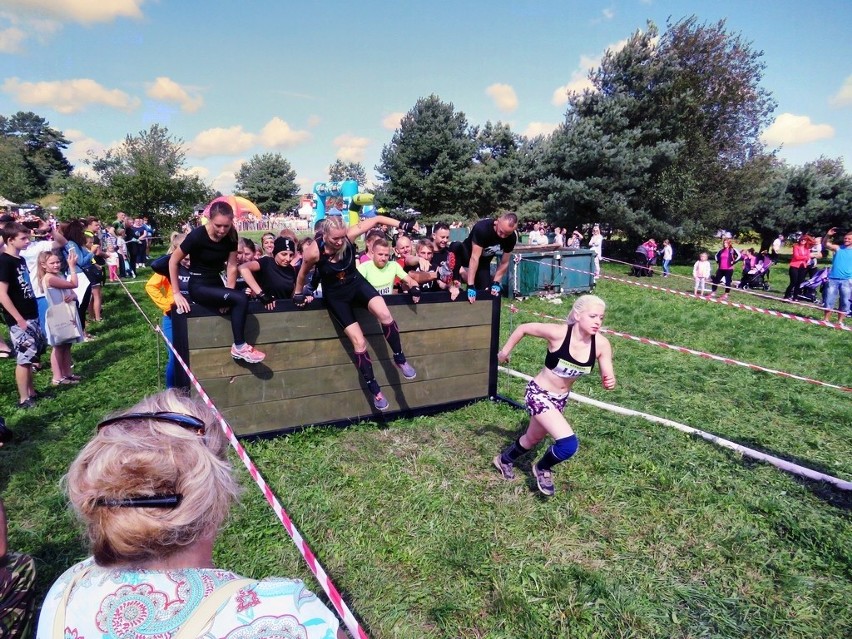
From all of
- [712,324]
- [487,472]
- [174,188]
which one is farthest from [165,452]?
[174,188]

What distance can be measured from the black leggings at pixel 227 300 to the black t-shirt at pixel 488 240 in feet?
9.88

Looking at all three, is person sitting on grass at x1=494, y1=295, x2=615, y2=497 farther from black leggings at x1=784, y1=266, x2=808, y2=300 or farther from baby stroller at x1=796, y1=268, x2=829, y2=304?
black leggings at x1=784, y1=266, x2=808, y2=300

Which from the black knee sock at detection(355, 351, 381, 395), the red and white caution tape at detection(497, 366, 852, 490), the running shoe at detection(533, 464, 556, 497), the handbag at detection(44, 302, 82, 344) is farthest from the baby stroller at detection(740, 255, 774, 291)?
the handbag at detection(44, 302, 82, 344)

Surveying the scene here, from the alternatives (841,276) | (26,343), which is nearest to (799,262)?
(841,276)

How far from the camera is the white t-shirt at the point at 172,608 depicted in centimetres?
106

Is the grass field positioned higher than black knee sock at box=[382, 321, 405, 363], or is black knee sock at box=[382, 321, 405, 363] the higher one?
black knee sock at box=[382, 321, 405, 363]

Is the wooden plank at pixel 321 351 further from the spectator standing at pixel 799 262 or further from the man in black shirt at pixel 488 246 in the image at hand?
the spectator standing at pixel 799 262

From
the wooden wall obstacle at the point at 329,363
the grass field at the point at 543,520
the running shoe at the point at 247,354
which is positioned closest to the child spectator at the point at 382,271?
the wooden wall obstacle at the point at 329,363

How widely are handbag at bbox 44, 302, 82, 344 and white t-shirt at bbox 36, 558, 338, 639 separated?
585 centimetres

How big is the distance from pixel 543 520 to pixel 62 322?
19.2ft

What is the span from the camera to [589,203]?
26609 millimetres

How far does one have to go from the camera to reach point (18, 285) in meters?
5.50

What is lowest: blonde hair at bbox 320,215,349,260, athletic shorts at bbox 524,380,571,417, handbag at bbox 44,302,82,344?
athletic shorts at bbox 524,380,571,417

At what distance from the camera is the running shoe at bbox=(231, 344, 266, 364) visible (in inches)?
174
